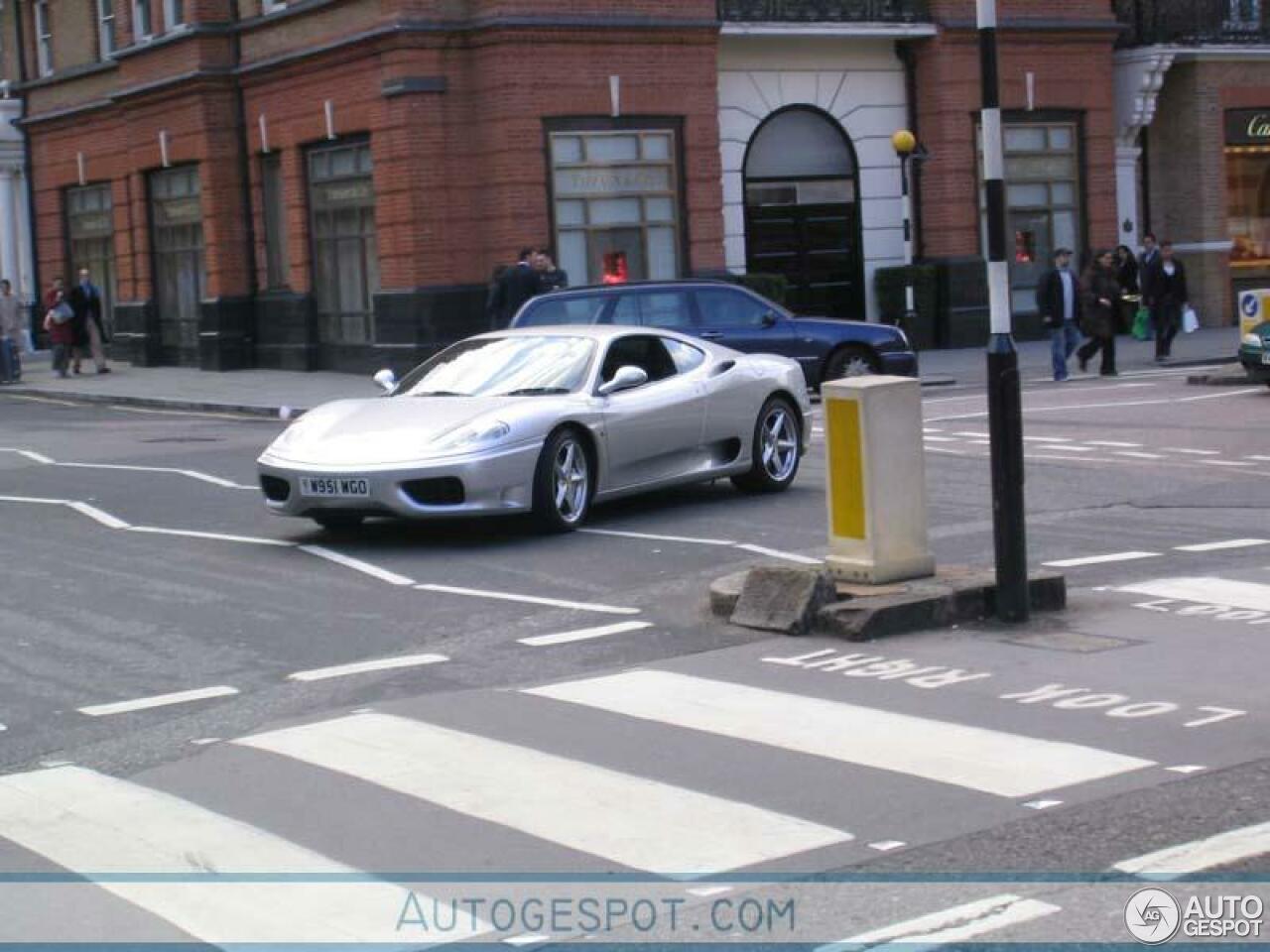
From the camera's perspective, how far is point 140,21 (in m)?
37.6

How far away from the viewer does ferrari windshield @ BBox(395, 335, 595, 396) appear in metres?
Answer: 13.8

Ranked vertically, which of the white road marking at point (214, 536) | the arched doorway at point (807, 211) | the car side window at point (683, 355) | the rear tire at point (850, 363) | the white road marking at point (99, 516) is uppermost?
the arched doorway at point (807, 211)

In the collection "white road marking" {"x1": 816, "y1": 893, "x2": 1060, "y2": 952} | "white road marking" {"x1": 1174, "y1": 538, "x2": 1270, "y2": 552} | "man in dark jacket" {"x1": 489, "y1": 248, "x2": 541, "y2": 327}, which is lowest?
"white road marking" {"x1": 816, "y1": 893, "x2": 1060, "y2": 952}

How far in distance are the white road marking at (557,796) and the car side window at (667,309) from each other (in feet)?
47.7

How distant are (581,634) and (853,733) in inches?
103

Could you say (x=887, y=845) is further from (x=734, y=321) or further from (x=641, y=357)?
(x=734, y=321)

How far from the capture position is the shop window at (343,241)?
3089 cm

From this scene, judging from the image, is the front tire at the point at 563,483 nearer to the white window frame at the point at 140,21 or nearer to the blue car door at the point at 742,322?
the blue car door at the point at 742,322

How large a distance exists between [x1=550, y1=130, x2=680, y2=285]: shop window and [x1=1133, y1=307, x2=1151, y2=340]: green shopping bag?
8.11m

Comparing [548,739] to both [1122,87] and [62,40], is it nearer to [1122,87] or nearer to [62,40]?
[1122,87]

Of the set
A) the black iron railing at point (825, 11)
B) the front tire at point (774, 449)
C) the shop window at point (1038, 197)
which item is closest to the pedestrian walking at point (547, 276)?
the black iron railing at point (825, 11)

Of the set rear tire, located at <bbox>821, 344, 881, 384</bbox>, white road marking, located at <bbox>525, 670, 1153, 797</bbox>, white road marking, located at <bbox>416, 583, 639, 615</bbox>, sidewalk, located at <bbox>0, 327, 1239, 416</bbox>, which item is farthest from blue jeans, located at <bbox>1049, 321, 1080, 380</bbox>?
white road marking, located at <bbox>525, 670, 1153, 797</bbox>

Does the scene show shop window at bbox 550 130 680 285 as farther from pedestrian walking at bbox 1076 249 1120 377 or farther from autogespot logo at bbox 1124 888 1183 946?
autogespot logo at bbox 1124 888 1183 946

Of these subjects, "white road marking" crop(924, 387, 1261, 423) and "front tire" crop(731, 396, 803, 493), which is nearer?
"front tire" crop(731, 396, 803, 493)
